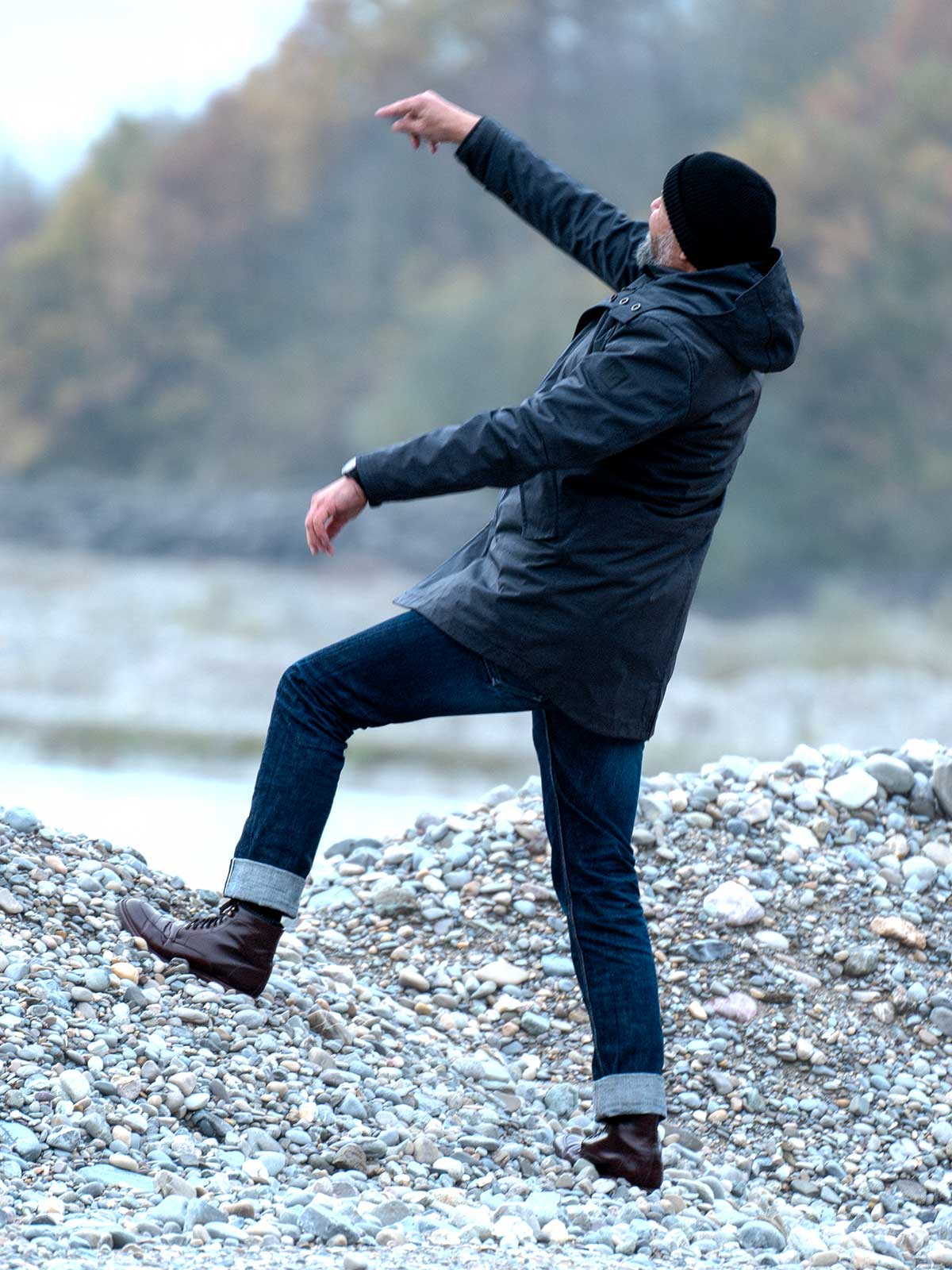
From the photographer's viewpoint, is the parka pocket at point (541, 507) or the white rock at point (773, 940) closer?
the parka pocket at point (541, 507)

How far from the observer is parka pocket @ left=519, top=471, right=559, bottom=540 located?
2723 mm

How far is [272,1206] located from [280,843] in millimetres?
679

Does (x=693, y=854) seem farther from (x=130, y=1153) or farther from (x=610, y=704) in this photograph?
(x=130, y=1153)

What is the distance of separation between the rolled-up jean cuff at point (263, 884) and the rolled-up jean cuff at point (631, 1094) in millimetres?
681

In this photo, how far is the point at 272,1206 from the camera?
2.50 metres

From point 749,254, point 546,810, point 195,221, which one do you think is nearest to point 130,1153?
Result: point 546,810

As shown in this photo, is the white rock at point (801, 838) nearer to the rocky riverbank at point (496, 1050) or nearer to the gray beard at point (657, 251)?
the rocky riverbank at point (496, 1050)

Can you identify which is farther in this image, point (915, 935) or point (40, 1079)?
point (915, 935)

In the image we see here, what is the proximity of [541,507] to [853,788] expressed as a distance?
2.09 m

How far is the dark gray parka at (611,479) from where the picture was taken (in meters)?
2.58

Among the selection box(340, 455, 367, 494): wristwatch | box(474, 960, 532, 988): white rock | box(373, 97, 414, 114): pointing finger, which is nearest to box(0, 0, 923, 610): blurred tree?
box(474, 960, 532, 988): white rock

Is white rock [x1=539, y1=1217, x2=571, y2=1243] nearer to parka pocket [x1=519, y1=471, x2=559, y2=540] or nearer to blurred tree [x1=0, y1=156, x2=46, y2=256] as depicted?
parka pocket [x1=519, y1=471, x2=559, y2=540]

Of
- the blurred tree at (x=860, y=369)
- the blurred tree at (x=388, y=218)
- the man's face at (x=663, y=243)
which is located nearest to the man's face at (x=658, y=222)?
the man's face at (x=663, y=243)

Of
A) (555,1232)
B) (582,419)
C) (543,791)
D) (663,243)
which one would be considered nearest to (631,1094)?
(555,1232)
